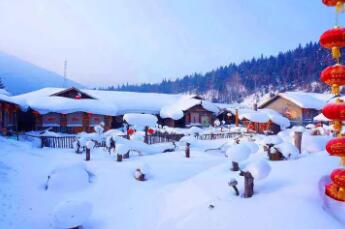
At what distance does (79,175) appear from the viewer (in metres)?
11.6

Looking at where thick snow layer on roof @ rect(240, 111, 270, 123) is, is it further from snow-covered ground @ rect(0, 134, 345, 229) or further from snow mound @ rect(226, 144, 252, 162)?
snow mound @ rect(226, 144, 252, 162)

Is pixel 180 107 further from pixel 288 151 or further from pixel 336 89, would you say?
pixel 336 89

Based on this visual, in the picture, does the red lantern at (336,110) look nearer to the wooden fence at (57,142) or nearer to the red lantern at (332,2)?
the red lantern at (332,2)

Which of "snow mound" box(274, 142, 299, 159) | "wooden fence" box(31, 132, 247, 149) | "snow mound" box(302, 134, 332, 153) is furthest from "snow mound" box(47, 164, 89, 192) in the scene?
"snow mound" box(302, 134, 332, 153)

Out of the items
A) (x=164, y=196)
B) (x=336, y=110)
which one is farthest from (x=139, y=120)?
(x=336, y=110)

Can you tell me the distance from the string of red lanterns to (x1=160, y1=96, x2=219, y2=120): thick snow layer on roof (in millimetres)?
27797

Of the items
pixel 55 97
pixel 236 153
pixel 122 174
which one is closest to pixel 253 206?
pixel 236 153

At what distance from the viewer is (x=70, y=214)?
7590 millimetres

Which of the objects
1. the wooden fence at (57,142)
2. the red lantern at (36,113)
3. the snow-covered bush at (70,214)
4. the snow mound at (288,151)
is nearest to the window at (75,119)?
the red lantern at (36,113)

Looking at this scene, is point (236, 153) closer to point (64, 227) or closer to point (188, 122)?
point (64, 227)

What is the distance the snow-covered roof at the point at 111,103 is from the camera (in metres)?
28.7

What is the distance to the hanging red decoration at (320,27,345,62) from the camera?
6.67 metres

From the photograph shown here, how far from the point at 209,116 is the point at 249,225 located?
109 feet

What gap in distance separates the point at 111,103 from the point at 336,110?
94.7 ft
